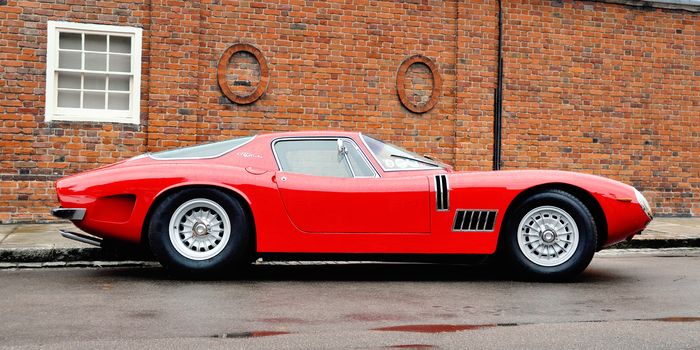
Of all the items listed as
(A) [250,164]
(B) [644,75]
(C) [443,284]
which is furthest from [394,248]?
(B) [644,75]

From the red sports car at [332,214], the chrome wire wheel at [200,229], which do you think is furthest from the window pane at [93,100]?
the chrome wire wheel at [200,229]

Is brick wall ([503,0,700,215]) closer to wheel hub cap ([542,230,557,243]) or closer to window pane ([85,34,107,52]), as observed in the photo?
window pane ([85,34,107,52])

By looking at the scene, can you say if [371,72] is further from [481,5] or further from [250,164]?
[250,164]

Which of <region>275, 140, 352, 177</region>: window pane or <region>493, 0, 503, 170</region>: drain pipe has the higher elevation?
<region>493, 0, 503, 170</region>: drain pipe

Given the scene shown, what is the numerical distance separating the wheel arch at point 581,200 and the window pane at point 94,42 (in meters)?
7.16

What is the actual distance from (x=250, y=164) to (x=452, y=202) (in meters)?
1.62

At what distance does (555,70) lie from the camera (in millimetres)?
13250

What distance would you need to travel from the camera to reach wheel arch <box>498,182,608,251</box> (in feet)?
21.2

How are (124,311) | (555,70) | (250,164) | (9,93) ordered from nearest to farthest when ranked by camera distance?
1. (124,311)
2. (250,164)
3. (9,93)
4. (555,70)

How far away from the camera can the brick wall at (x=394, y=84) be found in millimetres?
11172

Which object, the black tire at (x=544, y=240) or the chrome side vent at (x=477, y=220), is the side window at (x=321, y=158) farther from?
the black tire at (x=544, y=240)

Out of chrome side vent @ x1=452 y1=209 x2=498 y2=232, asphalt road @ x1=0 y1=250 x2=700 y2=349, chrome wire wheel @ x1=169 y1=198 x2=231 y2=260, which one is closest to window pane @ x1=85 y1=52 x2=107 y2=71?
asphalt road @ x1=0 y1=250 x2=700 y2=349

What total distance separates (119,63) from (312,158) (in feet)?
19.4

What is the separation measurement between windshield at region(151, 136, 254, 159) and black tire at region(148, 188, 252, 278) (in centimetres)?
45
